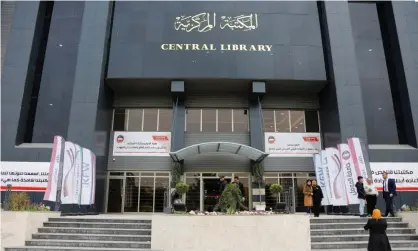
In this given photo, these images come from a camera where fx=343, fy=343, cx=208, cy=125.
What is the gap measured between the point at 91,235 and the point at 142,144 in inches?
374

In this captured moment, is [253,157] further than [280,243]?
Yes

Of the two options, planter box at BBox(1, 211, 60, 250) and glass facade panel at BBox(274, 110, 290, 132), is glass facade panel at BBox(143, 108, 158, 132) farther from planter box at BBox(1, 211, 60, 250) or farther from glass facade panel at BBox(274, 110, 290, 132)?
planter box at BBox(1, 211, 60, 250)

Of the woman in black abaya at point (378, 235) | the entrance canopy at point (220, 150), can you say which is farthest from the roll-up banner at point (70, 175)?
the woman in black abaya at point (378, 235)

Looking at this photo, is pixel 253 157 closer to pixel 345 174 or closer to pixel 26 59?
pixel 345 174

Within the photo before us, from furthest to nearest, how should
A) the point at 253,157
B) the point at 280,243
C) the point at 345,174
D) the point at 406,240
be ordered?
the point at 253,157
the point at 345,174
the point at 406,240
the point at 280,243

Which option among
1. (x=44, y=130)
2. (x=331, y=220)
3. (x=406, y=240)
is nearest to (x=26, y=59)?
(x=44, y=130)

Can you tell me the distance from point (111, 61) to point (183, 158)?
252 inches

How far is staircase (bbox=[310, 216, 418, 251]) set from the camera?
9.27 metres

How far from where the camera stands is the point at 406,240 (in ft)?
31.9

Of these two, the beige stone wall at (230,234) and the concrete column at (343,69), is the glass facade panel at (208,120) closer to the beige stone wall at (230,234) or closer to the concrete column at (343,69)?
the concrete column at (343,69)

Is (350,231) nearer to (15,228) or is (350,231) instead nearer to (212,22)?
(15,228)

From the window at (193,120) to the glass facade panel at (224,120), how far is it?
1163 millimetres

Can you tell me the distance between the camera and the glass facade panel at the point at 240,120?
19484 mm

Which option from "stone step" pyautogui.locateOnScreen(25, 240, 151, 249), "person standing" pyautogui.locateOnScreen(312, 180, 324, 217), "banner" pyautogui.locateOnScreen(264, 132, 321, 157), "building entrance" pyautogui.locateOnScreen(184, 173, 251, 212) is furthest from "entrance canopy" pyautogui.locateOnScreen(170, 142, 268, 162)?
"stone step" pyautogui.locateOnScreen(25, 240, 151, 249)
